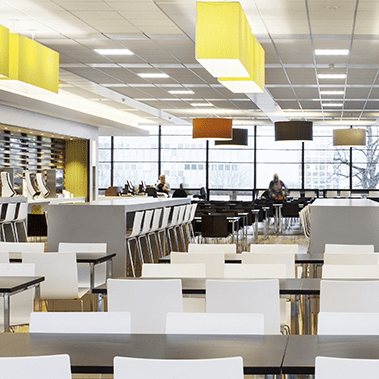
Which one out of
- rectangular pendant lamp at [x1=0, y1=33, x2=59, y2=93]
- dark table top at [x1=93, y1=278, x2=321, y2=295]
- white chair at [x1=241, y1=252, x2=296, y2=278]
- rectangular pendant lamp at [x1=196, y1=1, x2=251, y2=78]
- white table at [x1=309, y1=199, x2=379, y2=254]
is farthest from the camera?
white table at [x1=309, y1=199, x2=379, y2=254]

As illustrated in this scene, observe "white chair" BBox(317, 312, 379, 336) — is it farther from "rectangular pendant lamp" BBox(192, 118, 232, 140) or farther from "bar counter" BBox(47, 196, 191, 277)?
"rectangular pendant lamp" BBox(192, 118, 232, 140)

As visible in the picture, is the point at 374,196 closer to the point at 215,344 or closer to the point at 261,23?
the point at 261,23

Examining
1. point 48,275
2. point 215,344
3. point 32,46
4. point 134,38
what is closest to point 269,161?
point 134,38

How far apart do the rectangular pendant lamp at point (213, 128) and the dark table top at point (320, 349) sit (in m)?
11.9

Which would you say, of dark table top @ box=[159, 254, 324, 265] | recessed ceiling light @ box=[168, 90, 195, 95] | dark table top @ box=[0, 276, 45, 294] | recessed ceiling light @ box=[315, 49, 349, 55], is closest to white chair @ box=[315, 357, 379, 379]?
dark table top @ box=[0, 276, 45, 294]

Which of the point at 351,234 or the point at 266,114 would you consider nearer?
the point at 351,234

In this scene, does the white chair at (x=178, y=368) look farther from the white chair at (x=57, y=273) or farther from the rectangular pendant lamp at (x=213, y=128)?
Result: the rectangular pendant lamp at (x=213, y=128)

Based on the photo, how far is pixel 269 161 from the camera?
23.3 meters

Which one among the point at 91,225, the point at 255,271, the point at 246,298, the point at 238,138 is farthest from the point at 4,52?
the point at 238,138

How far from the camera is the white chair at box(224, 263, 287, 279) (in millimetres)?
4496

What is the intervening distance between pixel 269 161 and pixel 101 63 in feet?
43.8

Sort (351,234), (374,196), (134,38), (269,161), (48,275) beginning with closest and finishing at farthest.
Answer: (48,275) → (351,234) → (134,38) → (374,196) → (269,161)

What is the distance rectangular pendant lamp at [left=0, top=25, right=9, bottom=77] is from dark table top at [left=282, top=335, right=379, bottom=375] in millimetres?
4796

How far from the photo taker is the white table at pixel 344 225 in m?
7.98
